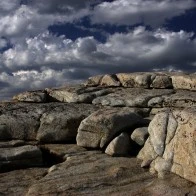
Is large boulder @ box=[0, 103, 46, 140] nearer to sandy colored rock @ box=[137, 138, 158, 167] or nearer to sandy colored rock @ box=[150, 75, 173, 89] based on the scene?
sandy colored rock @ box=[137, 138, 158, 167]

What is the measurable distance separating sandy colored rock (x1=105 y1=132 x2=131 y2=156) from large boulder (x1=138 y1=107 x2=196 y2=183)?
46.5 inches

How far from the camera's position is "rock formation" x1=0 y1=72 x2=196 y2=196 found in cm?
2149

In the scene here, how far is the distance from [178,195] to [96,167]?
225 inches

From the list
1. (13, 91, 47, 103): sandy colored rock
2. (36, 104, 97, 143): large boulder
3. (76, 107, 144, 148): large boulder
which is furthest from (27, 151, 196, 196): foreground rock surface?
(13, 91, 47, 103): sandy colored rock

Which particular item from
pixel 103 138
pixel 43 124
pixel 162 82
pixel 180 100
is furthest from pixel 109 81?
pixel 103 138

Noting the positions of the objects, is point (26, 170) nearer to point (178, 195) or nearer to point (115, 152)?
point (115, 152)

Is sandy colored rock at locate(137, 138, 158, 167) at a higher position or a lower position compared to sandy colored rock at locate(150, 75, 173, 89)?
lower

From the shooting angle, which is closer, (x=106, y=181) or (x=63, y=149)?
(x=106, y=181)

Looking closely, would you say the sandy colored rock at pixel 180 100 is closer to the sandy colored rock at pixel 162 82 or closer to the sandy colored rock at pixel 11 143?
the sandy colored rock at pixel 162 82

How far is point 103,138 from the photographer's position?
27094 millimetres

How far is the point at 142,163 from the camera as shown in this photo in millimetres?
23766

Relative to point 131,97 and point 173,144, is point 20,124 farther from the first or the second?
point 173,144

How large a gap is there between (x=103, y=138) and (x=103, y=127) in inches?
28.2

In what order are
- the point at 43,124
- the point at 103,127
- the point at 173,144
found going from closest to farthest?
1. the point at 173,144
2. the point at 103,127
3. the point at 43,124
